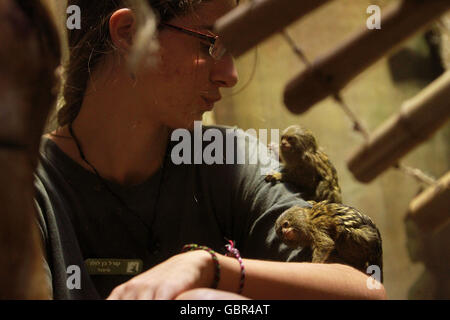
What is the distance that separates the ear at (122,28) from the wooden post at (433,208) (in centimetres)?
82

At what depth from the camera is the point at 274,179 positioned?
1.77 m

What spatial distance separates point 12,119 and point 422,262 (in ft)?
6.60

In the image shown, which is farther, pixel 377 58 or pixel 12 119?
pixel 377 58

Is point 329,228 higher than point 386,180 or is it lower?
lower

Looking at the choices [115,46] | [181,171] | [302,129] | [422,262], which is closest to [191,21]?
[115,46]

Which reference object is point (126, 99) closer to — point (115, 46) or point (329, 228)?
point (115, 46)

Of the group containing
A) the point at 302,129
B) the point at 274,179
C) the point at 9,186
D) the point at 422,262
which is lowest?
the point at 422,262

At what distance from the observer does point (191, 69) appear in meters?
1.46

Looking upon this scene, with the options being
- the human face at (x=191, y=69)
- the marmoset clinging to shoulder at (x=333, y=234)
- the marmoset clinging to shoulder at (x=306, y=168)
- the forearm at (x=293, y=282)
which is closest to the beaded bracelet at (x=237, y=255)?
the forearm at (x=293, y=282)

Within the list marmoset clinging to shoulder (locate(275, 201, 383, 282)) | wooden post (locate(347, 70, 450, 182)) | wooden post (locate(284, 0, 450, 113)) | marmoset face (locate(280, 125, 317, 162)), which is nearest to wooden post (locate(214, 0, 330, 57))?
wooden post (locate(284, 0, 450, 113))

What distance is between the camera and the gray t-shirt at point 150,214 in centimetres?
148

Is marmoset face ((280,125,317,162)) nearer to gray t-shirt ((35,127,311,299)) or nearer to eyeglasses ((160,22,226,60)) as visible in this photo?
gray t-shirt ((35,127,311,299))

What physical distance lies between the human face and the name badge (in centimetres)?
42

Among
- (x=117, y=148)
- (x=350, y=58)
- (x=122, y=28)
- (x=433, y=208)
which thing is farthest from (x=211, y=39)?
(x=433, y=208)
